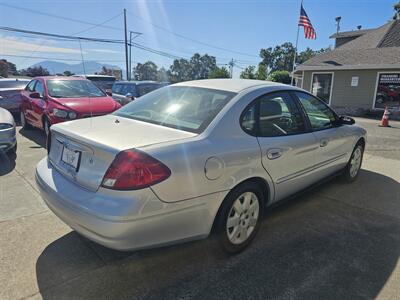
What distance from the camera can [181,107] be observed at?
2.88 m

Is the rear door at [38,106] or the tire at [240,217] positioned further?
the rear door at [38,106]

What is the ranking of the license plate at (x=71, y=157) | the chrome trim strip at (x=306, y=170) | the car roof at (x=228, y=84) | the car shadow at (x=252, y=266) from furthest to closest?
the chrome trim strip at (x=306, y=170) < the car roof at (x=228, y=84) < the license plate at (x=71, y=157) < the car shadow at (x=252, y=266)

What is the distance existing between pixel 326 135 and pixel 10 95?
1041 centimetres

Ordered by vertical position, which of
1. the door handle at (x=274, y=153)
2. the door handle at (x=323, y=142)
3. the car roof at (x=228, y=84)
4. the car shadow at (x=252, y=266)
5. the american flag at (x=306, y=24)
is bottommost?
the car shadow at (x=252, y=266)

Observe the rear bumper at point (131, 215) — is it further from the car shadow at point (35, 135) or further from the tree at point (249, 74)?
the tree at point (249, 74)

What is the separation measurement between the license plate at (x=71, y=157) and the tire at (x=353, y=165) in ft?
12.5

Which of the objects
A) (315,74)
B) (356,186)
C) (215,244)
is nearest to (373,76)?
(315,74)

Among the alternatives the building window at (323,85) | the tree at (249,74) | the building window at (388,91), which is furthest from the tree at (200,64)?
the building window at (388,91)

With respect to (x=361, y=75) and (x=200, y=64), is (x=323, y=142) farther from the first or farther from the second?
(x=200, y=64)

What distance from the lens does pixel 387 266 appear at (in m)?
2.67

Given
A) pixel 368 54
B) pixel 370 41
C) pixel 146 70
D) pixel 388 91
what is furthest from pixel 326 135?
pixel 146 70

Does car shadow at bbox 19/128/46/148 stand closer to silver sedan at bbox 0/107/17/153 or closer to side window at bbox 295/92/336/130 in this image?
silver sedan at bbox 0/107/17/153

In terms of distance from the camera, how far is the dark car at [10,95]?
33.1ft

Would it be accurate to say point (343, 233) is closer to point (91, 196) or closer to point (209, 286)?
point (209, 286)
